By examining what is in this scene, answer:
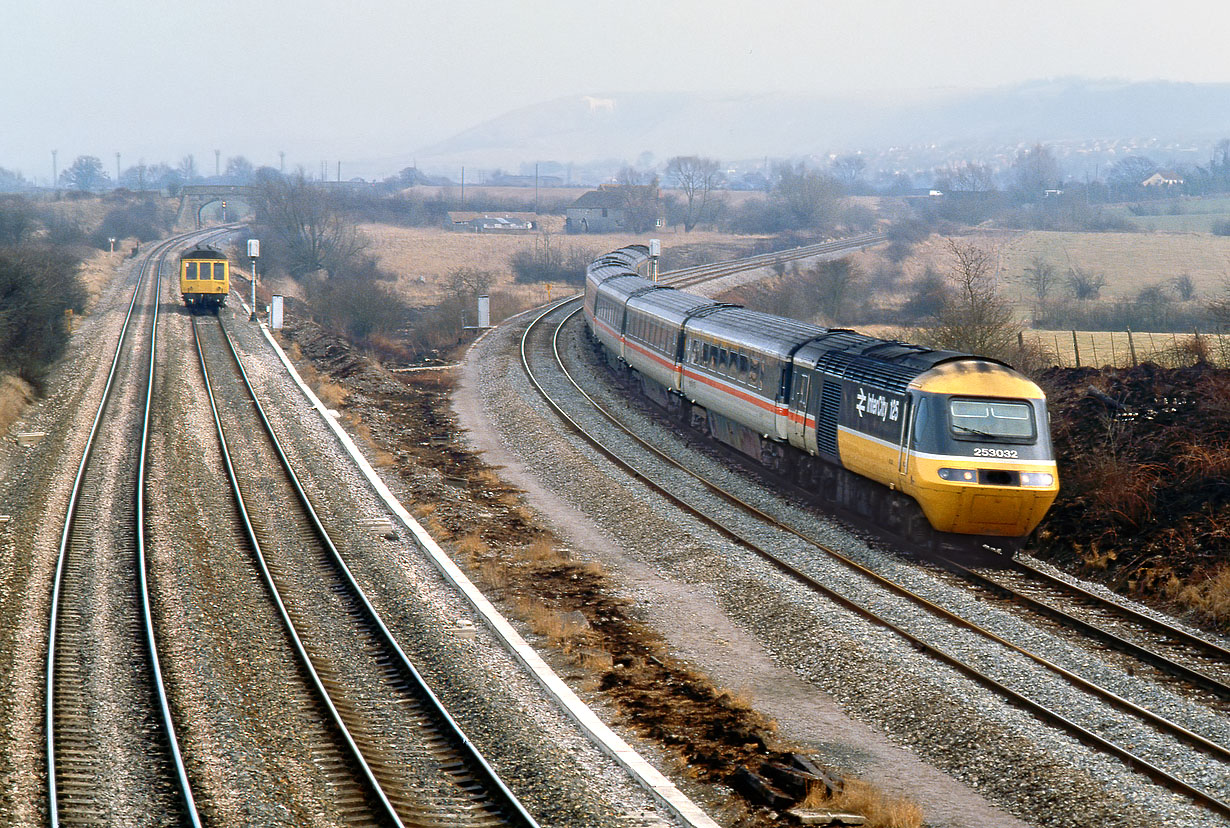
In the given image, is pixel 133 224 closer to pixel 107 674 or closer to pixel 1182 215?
pixel 1182 215

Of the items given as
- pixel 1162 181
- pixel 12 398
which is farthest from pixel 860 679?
pixel 1162 181

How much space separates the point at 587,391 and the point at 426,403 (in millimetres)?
4920

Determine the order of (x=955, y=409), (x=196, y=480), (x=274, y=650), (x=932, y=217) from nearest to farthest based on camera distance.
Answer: (x=274, y=650), (x=955, y=409), (x=196, y=480), (x=932, y=217)

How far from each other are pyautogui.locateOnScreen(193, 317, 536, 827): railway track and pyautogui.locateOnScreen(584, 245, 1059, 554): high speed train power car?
8.42 m

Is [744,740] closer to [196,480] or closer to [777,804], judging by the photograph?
[777,804]

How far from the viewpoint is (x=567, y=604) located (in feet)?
54.3


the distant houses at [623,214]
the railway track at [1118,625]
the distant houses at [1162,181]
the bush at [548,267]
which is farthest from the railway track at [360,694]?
the distant houses at [1162,181]

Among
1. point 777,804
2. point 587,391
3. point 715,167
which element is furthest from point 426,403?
point 715,167

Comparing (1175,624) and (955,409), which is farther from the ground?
(955,409)

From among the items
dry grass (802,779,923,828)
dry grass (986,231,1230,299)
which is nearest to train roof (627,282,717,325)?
dry grass (802,779,923,828)

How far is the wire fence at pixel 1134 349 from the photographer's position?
85.6ft

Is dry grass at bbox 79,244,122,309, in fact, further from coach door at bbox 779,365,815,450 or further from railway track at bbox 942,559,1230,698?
railway track at bbox 942,559,1230,698

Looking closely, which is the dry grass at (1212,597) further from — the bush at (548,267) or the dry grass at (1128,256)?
the bush at (548,267)

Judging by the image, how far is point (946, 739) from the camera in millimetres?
11773
